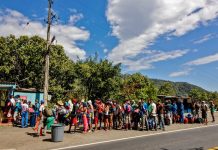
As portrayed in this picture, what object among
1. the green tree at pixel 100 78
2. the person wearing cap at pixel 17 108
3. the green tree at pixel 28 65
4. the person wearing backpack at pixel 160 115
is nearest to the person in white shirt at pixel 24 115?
the person wearing cap at pixel 17 108

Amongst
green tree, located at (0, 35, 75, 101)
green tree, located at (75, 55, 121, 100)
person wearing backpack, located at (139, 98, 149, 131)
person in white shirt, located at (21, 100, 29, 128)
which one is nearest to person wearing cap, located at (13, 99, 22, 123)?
person in white shirt, located at (21, 100, 29, 128)

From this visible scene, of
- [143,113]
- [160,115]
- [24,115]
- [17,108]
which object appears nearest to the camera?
[24,115]

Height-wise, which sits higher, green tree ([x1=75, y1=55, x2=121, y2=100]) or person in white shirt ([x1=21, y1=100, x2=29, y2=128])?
green tree ([x1=75, y1=55, x2=121, y2=100])

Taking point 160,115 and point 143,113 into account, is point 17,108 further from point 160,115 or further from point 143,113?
point 160,115

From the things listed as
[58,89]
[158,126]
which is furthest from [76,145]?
[58,89]

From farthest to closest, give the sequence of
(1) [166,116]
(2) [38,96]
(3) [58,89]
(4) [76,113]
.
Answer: (3) [58,89]
(2) [38,96]
(1) [166,116]
(4) [76,113]

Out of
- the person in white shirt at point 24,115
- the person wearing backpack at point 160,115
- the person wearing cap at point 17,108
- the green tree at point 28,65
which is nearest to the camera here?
the person in white shirt at point 24,115

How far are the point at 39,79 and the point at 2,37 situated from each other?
8.16 metres

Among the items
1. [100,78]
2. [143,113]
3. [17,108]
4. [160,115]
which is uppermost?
Answer: [100,78]

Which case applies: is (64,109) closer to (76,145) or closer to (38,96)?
(76,145)

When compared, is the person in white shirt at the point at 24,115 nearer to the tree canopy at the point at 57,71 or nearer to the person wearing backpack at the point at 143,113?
the person wearing backpack at the point at 143,113

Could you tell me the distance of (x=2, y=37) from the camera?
139ft

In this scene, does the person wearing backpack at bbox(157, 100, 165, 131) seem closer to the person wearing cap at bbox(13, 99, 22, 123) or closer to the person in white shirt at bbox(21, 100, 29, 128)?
the person in white shirt at bbox(21, 100, 29, 128)

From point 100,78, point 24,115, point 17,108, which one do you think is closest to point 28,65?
point 100,78
